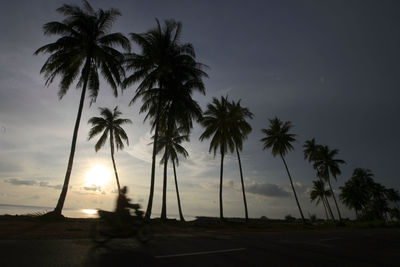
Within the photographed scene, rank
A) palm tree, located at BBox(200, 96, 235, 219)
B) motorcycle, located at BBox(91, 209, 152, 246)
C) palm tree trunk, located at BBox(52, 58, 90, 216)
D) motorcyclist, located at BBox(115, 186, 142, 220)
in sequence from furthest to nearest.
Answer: palm tree, located at BBox(200, 96, 235, 219) < palm tree trunk, located at BBox(52, 58, 90, 216) < motorcyclist, located at BBox(115, 186, 142, 220) < motorcycle, located at BBox(91, 209, 152, 246)

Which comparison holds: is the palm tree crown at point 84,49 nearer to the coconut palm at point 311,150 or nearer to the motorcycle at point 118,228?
the motorcycle at point 118,228

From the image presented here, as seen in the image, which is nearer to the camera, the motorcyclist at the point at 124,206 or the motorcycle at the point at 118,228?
the motorcycle at the point at 118,228

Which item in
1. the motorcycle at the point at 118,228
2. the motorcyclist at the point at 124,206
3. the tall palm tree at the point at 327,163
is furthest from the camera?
the tall palm tree at the point at 327,163

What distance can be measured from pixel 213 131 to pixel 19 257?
23.8m

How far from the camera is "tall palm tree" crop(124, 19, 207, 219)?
18.0m

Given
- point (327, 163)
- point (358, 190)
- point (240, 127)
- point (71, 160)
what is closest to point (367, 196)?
point (358, 190)

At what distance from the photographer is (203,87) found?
2030 cm

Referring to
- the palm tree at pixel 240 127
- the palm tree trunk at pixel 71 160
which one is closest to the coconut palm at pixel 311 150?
the palm tree at pixel 240 127

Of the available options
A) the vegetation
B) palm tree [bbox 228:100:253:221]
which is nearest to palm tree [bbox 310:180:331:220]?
the vegetation

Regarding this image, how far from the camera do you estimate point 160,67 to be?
18.1 metres

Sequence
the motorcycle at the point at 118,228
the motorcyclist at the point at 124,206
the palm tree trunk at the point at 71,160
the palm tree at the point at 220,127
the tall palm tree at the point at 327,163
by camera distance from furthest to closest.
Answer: the tall palm tree at the point at 327,163, the palm tree at the point at 220,127, the palm tree trunk at the point at 71,160, the motorcyclist at the point at 124,206, the motorcycle at the point at 118,228

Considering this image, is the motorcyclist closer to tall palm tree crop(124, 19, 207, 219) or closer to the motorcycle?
the motorcycle

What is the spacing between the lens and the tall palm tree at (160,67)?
59.2 ft

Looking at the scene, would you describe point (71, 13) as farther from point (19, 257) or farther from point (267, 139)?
point (267, 139)
